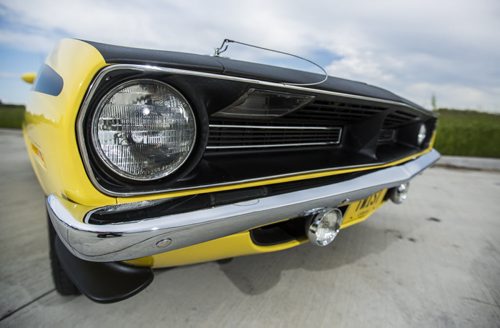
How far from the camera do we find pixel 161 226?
85cm

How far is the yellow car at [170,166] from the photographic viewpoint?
82 centimetres

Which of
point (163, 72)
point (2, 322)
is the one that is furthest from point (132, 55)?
point (2, 322)

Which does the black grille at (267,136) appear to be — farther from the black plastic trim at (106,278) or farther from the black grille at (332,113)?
the black plastic trim at (106,278)

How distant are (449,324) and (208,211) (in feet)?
4.06

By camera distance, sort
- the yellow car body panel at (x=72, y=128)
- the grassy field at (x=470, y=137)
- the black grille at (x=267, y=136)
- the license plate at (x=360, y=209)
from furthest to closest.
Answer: the grassy field at (x=470, y=137), the license plate at (x=360, y=209), the black grille at (x=267, y=136), the yellow car body panel at (x=72, y=128)

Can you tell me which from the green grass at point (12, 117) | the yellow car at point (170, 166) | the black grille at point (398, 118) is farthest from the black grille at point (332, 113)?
the green grass at point (12, 117)

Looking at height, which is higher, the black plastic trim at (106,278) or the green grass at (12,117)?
the black plastic trim at (106,278)

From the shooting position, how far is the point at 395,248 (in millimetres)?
2080

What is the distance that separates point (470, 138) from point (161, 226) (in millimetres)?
7391

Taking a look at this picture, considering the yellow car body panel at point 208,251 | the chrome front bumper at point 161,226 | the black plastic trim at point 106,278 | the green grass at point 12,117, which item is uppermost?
the chrome front bumper at point 161,226

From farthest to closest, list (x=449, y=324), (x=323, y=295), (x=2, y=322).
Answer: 1. (x=323, y=295)
2. (x=449, y=324)
3. (x=2, y=322)

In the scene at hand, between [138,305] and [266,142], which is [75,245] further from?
[266,142]

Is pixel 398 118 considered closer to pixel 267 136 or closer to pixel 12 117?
pixel 267 136

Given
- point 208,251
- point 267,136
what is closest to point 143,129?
point 208,251
